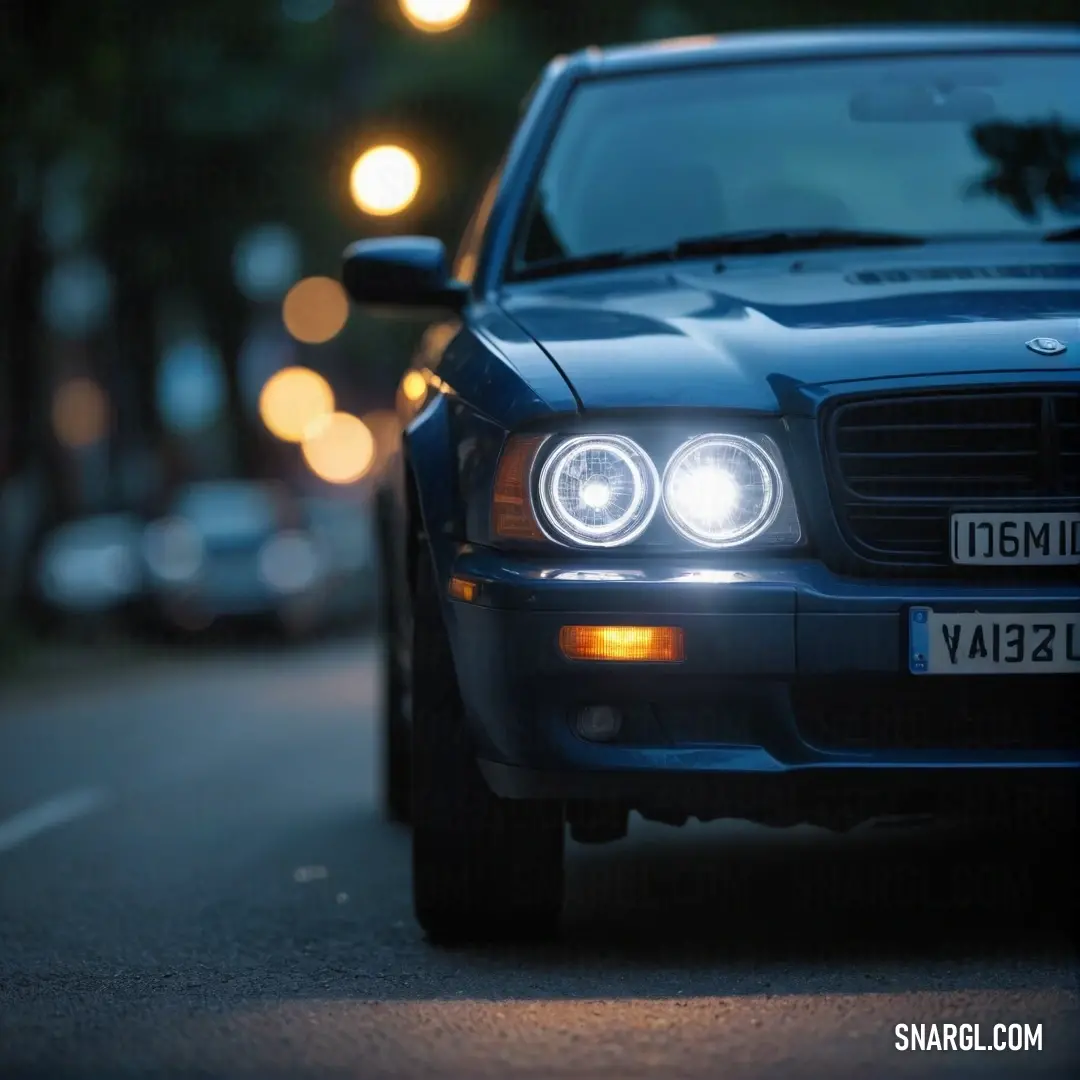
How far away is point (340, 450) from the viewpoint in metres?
74.4

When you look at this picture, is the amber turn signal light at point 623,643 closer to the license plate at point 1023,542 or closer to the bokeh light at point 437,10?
the license plate at point 1023,542

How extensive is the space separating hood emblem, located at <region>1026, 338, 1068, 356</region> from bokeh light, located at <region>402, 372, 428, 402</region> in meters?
1.46

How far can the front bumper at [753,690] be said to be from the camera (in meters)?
4.43

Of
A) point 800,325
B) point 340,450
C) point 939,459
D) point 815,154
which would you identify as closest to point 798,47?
point 815,154

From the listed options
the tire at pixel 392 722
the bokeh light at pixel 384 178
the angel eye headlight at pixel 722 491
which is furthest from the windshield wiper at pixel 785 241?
the bokeh light at pixel 384 178

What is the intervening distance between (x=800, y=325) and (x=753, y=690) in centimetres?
79

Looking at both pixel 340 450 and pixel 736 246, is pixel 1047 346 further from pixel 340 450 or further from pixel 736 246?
pixel 340 450

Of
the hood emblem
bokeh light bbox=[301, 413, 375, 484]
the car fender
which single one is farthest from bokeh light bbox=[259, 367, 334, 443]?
the hood emblem

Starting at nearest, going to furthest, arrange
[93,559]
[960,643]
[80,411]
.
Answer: [960,643], [93,559], [80,411]

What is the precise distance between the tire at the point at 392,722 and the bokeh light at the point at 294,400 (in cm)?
4470

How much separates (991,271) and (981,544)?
37.6 inches

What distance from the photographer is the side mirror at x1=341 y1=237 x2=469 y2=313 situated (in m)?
5.87

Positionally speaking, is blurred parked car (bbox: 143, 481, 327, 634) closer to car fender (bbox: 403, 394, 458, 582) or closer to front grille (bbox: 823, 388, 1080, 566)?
car fender (bbox: 403, 394, 458, 582)

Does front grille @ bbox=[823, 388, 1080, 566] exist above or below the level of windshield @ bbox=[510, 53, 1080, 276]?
below
